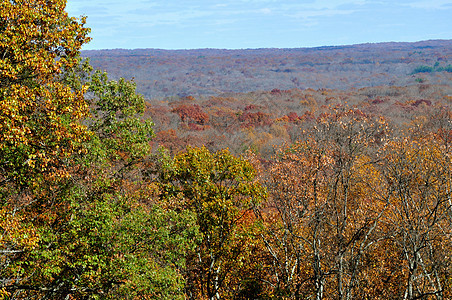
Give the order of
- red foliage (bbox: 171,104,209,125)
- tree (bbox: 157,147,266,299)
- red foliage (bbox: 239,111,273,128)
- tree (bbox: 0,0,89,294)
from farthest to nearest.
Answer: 1. red foliage (bbox: 171,104,209,125)
2. red foliage (bbox: 239,111,273,128)
3. tree (bbox: 157,147,266,299)
4. tree (bbox: 0,0,89,294)

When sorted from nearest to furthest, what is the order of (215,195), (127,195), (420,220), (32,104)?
(32,104)
(420,220)
(127,195)
(215,195)

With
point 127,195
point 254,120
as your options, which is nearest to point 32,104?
point 127,195

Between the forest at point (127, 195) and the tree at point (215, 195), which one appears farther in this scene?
the tree at point (215, 195)

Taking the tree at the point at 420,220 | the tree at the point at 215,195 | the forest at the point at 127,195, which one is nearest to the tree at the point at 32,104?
the forest at the point at 127,195

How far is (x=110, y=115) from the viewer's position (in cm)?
1891

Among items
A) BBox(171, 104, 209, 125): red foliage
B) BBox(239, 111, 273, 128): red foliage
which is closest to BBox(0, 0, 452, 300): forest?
BBox(239, 111, 273, 128): red foliage

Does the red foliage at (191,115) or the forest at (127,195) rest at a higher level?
the forest at (127,195)

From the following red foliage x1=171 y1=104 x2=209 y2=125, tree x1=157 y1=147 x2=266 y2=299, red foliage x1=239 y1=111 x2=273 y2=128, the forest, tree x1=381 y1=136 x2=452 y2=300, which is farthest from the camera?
red foliage x1=171 y1=104 x2=209 y2=125

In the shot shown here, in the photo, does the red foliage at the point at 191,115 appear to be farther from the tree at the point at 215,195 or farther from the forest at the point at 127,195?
the tree at the point at 215,195

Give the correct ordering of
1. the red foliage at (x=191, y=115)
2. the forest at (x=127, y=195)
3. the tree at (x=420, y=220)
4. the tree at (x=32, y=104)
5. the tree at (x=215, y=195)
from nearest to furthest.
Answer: the tree at (x=32, y=104)
the forest at (x=127, y=195)
the tree at (x=420, y=220)
the tree at (x=215, y=195)
the red foliage at (x=191, y=115)

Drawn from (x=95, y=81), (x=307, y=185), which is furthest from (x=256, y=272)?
(x=95, y=81)

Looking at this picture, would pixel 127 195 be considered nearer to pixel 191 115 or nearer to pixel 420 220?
pixel 420 220

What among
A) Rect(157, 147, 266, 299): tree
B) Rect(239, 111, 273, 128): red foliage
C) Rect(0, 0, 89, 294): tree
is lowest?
Rect(239, 111, 273, 128): red foliage

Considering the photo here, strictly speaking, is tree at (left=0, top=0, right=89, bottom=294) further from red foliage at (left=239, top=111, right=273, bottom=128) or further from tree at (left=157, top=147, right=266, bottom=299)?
red foliage at (left=239, top=111, right=273, bottom=128)
